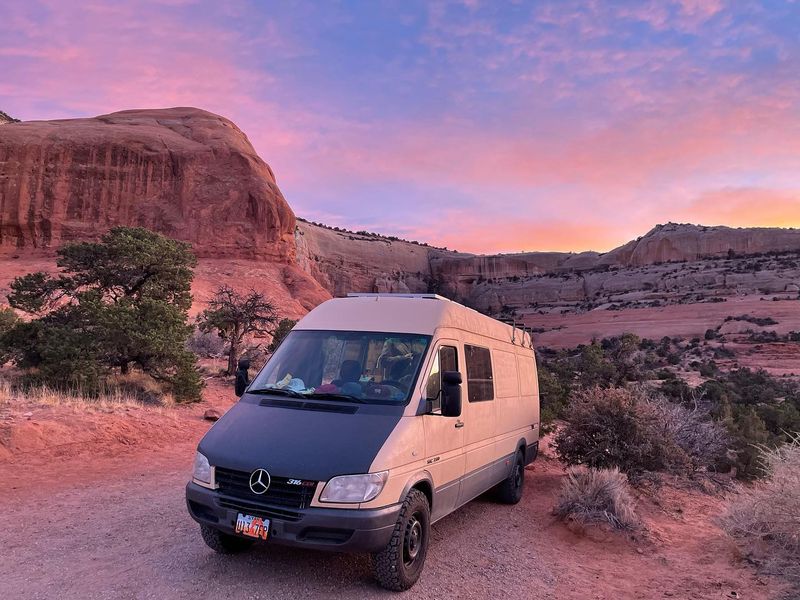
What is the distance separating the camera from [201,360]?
920 inches

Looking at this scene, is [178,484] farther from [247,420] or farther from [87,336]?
[87,336]

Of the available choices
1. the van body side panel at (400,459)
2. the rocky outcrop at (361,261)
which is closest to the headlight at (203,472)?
the van body side panel at (400,459)

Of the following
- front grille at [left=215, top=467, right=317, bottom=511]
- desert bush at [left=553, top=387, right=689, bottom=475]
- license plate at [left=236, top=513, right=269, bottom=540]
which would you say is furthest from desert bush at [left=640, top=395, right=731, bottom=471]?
license plate at [left=236, top=513, right=269, bottom=540]

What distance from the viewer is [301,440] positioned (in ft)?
14.1

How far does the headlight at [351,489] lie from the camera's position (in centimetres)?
397

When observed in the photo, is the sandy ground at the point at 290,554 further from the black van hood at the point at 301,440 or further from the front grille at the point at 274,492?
the black van hood at the point at 301,440

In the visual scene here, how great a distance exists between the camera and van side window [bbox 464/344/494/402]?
19.2 ft

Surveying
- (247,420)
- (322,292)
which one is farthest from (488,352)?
(322,292)

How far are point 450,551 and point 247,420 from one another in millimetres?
2551

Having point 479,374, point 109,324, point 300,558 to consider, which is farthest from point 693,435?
point 109,324

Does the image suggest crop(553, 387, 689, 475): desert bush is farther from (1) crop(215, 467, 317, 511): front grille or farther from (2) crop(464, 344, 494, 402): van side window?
(1) crop(215, 467, 317, 511): front grille

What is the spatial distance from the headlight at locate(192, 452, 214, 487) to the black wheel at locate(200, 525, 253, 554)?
52 centimetres

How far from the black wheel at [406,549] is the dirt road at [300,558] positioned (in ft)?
0.48

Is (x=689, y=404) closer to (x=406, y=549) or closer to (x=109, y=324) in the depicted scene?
(x=406, y=549)
